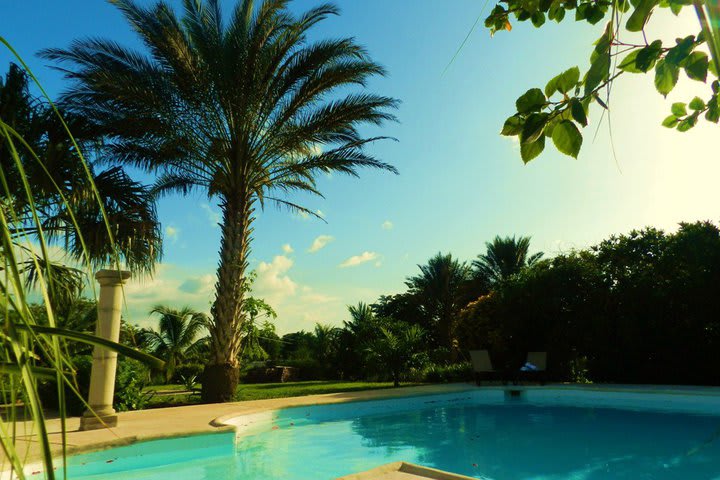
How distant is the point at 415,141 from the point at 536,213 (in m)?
2.76

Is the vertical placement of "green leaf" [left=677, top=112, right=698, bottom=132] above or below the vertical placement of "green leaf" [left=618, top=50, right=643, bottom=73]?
above

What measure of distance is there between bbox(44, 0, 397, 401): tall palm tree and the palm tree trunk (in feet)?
0.08

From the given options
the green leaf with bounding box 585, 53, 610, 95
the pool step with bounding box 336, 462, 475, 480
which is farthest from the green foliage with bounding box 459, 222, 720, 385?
the green leaf with bounding box 585, 53, 610, 95

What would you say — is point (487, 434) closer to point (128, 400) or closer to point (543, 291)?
point (128, 400)

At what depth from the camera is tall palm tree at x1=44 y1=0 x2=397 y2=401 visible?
10.3 meters

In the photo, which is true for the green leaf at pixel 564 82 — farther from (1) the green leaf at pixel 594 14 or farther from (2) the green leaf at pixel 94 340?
(2) the green leaf at pixel 94 340

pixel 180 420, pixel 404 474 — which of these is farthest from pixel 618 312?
pixel 404 474

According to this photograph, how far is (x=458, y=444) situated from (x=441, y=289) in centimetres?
2297

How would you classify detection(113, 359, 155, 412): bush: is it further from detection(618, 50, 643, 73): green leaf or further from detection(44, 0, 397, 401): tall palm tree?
detection(618, 50, 643, 73): green leaf

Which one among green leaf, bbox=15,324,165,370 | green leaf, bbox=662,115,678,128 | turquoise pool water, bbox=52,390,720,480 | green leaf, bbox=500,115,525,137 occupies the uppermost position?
green leaf, bbox=662,115,678,128

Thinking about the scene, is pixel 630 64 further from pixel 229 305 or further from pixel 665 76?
pixel 229 305

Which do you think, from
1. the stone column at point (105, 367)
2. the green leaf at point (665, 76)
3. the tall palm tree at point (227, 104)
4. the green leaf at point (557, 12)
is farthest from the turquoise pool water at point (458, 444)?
the green leaf at point (665, 76)

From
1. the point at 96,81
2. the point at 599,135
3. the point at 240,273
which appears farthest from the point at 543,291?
the point at 599,135

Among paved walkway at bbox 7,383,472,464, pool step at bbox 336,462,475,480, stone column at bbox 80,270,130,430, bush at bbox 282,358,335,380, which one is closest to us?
pool step at bbox 336,462,475,480
